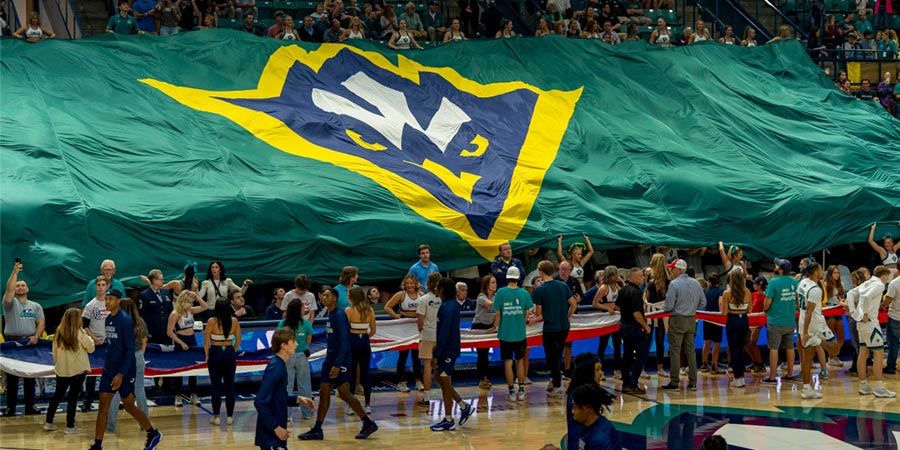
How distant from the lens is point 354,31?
1969 centimetres

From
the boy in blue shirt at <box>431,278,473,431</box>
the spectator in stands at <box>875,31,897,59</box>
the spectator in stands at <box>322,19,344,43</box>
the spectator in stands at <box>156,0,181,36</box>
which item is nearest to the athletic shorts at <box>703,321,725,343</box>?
the boy in blue shirt at <box>431,278,473,431</box>

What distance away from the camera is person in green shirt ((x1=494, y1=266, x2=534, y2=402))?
13.2 meters

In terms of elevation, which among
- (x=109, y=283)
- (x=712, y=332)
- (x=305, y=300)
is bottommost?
(x=712, y=332)

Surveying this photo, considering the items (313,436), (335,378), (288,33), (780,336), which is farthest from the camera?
(288,33)

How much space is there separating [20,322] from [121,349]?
2.45 metres

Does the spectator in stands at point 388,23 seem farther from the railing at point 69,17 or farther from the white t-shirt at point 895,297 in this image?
the white t-shirt at point 895,297

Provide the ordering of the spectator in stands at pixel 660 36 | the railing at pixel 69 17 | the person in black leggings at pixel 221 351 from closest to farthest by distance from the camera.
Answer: the person in black leggings at pixel 221 351 < the railing at pixel 69 17 < the spectator in stands at pixel 660 36

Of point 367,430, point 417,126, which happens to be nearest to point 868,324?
point 367,430

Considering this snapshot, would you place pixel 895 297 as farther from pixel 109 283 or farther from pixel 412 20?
pixel 412 20

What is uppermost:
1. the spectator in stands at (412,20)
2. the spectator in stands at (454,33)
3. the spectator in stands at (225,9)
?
the spectator in stands at (225,9)

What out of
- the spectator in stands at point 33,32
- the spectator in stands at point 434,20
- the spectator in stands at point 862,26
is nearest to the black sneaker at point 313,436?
the spectator in stands at point 33,32

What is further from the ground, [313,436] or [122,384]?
[122,384]

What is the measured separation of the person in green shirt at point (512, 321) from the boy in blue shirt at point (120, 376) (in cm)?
407

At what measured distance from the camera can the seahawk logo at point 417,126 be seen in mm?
16703
